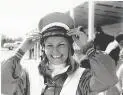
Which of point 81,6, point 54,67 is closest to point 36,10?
point 54,67

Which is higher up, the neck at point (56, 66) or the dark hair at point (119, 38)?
the dark hair at point (119, 38)

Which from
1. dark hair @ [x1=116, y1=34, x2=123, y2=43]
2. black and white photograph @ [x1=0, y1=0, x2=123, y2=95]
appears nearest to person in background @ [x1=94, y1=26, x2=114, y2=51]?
dark hair @ [x1=116, y1=34, x2=123, y2=43]

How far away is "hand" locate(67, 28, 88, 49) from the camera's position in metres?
1.52

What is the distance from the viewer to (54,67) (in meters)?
1.59

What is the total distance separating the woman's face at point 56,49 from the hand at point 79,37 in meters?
0.05

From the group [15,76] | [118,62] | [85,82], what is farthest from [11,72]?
[118,62]

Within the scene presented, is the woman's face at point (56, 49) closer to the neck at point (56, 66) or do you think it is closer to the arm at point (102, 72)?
the neck at point (56, 66)

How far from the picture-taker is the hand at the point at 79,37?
152 centimetres

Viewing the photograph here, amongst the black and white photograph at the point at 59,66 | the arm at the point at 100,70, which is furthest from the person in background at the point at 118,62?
the arm at the point at 100,70

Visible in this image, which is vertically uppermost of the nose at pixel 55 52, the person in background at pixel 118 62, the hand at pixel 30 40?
the hand at pixel 30 40

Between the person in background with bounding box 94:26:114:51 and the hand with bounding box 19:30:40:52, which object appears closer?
the hand with bounding box 19:30:40:52

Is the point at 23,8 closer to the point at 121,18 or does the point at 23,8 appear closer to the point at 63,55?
the point at 63,55

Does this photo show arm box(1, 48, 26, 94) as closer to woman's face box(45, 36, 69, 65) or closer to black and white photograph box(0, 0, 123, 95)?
black and white photograph box(0, 0, 123, 95)

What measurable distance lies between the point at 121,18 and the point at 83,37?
5.66 feet
